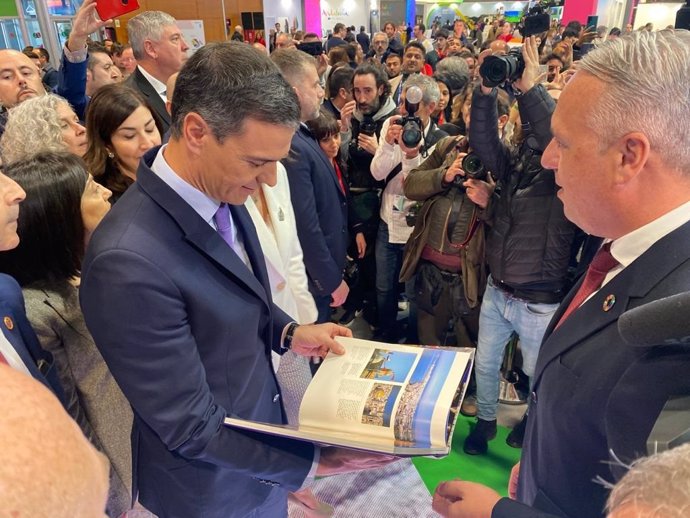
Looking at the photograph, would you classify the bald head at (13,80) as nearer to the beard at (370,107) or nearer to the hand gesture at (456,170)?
the beard at (370,107)

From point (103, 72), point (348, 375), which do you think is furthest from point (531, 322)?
point (103, 72)

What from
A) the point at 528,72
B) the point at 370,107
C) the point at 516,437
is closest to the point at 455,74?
the point at 370,107

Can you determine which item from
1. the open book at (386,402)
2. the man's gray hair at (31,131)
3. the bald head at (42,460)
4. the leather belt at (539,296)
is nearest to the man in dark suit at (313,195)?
the leather belt at (539,296)

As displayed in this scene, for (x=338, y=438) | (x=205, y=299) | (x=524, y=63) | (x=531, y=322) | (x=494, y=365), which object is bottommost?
(x=494, y=365)

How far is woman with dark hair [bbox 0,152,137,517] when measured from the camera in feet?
4.63

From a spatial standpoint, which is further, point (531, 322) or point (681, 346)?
point (531, 322)

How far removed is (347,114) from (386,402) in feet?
8.11

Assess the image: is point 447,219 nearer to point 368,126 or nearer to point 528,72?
point 528,72

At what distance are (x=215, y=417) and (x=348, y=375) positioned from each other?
13.4 inches

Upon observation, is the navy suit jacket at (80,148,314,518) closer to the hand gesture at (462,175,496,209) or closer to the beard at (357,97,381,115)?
the hand gesture at (462,175,496,209)

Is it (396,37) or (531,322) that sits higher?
(396,37)

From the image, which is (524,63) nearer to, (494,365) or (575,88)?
(575,88)

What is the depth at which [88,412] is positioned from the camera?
1482mm

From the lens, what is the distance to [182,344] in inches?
39.8
